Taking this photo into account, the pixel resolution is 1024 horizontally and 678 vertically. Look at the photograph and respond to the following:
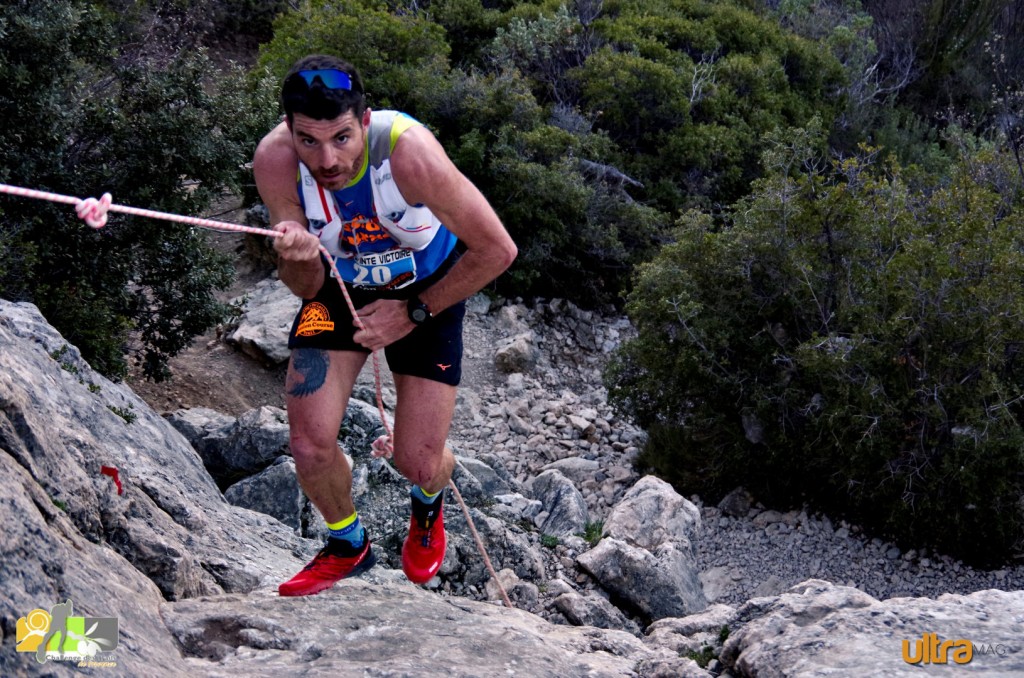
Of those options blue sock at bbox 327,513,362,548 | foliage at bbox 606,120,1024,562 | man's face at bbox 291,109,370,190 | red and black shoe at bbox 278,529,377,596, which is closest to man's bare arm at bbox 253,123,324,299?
man's face at bbox 291,109,370,190

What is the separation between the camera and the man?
3320 mm

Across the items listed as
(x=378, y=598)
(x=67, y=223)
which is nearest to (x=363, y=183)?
(x=378, y=598)

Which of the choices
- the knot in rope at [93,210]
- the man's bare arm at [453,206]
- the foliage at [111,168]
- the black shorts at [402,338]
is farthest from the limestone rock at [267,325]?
the knot in rope at [93,210]

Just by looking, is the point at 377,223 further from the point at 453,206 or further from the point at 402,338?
the point at 402,338

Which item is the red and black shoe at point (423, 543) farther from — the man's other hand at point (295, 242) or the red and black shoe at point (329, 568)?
the man's other hand at point (295, 242)

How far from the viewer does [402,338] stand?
3734 mm

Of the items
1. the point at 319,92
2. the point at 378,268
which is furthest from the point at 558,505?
the point at 319,92

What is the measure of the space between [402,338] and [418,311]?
0.42 feet

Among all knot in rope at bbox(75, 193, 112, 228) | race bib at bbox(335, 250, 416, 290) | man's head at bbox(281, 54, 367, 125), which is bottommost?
race bib at bbox(335, 250, 416, 290)

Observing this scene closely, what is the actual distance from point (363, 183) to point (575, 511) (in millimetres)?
4161

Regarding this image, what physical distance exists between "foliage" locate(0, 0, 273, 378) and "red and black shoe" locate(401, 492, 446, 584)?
400cm

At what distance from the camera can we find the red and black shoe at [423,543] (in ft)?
13.4

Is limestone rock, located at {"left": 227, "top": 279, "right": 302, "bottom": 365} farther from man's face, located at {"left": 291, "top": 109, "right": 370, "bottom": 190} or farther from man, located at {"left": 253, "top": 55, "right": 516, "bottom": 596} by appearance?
man's face, located at {"left": 291, "top": 109, "right": 370, "bottom": 190}

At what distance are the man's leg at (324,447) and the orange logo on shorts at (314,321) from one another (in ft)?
0.24
